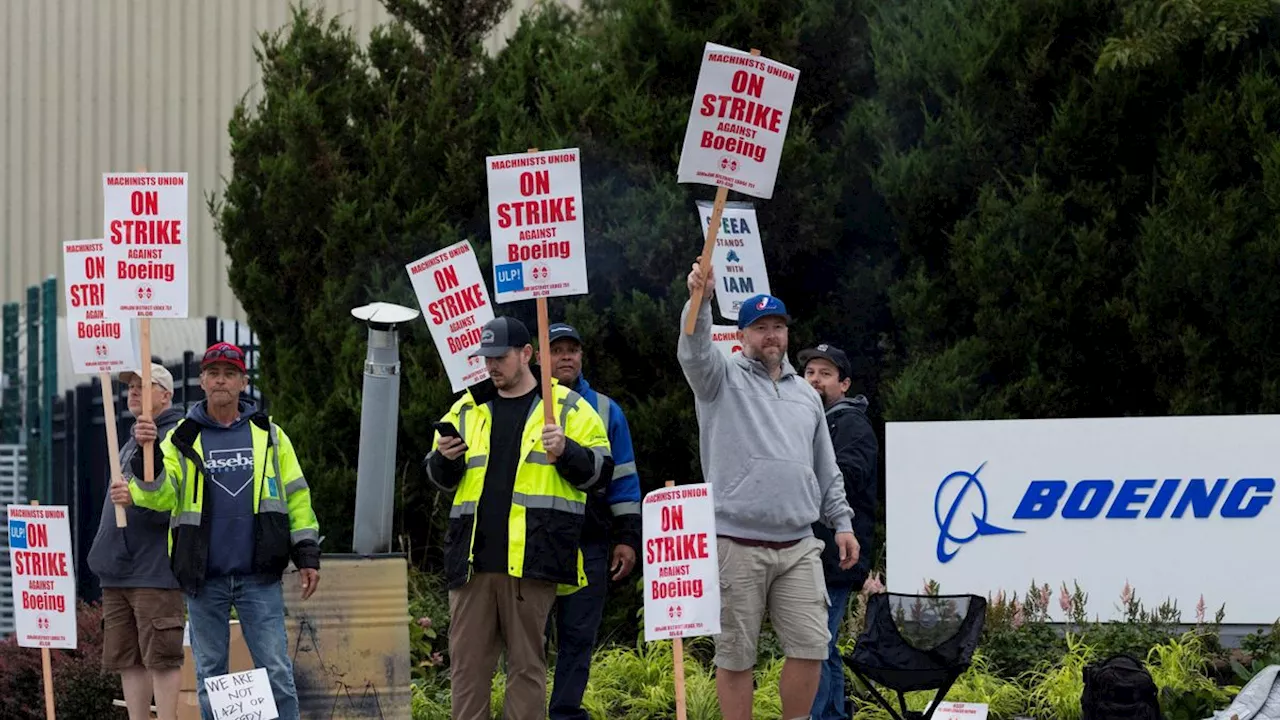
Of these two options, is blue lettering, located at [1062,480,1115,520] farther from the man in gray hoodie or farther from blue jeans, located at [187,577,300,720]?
blue jeans, located at [187,577,300,720]

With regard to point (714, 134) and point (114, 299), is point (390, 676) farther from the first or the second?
point (714, 134)

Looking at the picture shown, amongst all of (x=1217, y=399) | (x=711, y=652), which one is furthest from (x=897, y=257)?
(x=711, y=652)

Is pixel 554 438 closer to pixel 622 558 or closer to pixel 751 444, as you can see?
pixel 751 444

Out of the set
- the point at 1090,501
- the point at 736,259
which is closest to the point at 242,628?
the point at 736,259

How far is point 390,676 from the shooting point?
31.6 feet

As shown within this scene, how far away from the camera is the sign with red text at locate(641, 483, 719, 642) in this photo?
24.0 ft

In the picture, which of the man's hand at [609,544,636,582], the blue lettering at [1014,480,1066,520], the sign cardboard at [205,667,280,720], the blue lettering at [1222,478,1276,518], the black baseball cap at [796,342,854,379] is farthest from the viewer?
the blue lettering at [1014,480,1066,520]

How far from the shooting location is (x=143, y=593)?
891 centimetres

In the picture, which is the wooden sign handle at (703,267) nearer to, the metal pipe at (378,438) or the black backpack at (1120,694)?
the black backpack at (1120,694)

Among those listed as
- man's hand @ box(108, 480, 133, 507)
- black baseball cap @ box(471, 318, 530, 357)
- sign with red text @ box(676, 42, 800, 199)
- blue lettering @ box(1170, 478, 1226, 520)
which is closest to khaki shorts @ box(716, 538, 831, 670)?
black baseball cap @ box(471, 318, 530, 357)

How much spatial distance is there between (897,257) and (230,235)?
4.89m

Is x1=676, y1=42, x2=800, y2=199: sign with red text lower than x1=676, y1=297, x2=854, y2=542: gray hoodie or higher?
higher

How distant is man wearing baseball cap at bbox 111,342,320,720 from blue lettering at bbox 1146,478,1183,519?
5.00 meters

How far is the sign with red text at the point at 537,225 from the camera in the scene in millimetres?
8422
